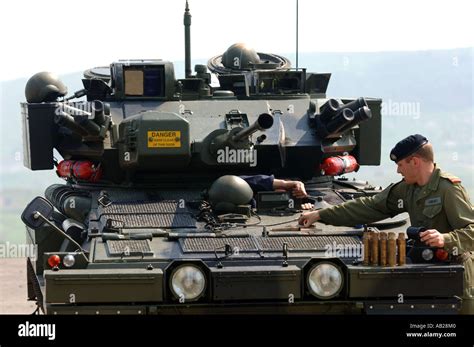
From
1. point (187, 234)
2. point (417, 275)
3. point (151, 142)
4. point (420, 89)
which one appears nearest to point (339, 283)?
point (417, 275)

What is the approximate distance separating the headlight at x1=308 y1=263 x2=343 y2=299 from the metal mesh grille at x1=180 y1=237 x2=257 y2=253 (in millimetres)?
781

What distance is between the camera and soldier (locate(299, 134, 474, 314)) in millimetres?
11703

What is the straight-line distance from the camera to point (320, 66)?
61156mm

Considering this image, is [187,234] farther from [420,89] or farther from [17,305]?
[420,89]

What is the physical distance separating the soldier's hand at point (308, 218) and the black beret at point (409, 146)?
47.9 inches

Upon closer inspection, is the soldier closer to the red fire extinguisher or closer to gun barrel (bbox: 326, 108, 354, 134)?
gun barrel (bbox: 326, 108, 354, 134)

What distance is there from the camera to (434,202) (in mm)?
12055

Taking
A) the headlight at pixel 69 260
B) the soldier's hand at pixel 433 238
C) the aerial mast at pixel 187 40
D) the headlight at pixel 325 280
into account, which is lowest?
the headlight at pixel 325 280

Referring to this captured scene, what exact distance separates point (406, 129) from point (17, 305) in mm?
72744

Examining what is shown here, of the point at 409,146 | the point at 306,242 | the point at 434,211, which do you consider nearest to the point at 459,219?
the point at 434,211

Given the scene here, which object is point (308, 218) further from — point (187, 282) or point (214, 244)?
point (187, 282)

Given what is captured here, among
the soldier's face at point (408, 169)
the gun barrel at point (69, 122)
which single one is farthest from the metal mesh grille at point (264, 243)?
the gun barrel at point (69, 122)

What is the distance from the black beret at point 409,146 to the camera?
1200 centimetres

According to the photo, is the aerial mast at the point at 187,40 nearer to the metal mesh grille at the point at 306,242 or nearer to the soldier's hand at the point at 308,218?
the soldier's hand at the point at 308,218
